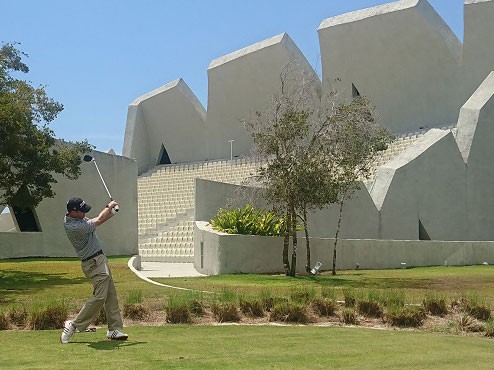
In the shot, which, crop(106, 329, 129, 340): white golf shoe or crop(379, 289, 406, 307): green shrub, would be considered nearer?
crop(106, 329, 129, 340): white golf shoe

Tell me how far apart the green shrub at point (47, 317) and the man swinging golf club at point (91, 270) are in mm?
1298

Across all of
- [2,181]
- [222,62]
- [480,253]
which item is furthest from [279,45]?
[2,181]

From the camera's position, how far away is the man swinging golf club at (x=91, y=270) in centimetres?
654

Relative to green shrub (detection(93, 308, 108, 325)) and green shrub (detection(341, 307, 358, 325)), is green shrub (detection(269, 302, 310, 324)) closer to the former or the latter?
green shrub (detection(341, 307, 358, 325))

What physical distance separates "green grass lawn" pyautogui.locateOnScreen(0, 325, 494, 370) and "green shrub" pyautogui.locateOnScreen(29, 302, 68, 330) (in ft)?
1.11

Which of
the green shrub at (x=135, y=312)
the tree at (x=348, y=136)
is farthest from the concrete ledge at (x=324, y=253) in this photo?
the green shrub at (x=135, y=312)

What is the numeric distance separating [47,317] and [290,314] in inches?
114

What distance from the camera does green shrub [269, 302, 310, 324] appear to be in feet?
27.7

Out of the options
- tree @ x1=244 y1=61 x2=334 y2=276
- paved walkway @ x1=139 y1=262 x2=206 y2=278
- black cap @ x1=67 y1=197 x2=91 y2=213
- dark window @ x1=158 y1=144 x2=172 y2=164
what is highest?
dark window @ x1=158 y1=144 x2=172 y2=164

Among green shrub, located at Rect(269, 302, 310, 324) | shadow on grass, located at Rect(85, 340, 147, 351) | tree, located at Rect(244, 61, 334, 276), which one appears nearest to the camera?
shadow on grass, located at Rect(85, 340, 147, 351)

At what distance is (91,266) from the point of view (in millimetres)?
6609

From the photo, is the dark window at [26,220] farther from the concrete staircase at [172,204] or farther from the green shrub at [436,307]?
the green shrub at [436,307]

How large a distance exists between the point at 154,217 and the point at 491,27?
60.3 feet

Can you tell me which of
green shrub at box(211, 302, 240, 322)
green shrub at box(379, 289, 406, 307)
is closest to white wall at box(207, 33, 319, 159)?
green shrub at box(379, 289, 406, 307)
